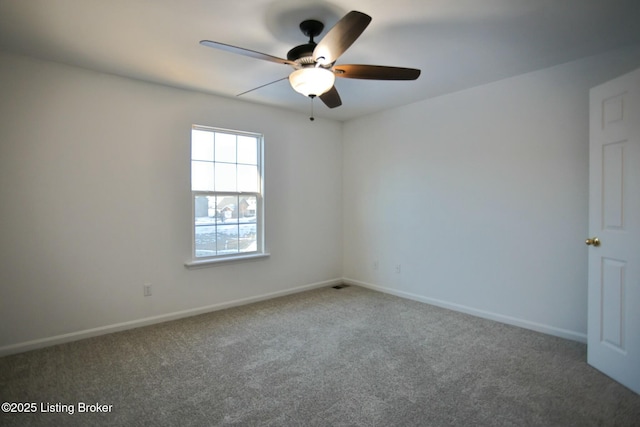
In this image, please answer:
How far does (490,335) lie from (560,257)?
0.94m

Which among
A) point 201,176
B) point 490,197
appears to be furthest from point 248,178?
point 490,197

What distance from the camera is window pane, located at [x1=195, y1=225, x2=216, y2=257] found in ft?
12.7

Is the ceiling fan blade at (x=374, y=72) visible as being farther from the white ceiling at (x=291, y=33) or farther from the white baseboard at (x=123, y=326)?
the white baseboard at (x=123, y=326)

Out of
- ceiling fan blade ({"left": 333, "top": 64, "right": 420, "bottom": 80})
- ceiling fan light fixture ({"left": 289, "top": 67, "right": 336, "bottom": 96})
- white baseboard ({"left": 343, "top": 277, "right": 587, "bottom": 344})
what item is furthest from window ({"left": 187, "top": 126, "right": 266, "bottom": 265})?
ceiling fan blade ({"left": 333, "top": 64, "right": 420, "bottom": 80})

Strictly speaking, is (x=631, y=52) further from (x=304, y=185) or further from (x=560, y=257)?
(x=304, y=185)

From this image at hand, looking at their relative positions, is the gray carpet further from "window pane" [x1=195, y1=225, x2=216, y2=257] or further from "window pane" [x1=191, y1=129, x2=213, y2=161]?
"window pane" [x1=191, y1=129, x2=213, y2=161]

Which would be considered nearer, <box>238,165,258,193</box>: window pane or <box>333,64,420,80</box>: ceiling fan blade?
<box>333,64,420,80</box>: ceiling fan blade

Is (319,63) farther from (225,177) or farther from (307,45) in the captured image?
(225,177)

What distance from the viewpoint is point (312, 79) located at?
219 centimetres

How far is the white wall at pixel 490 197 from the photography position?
3.02 meters

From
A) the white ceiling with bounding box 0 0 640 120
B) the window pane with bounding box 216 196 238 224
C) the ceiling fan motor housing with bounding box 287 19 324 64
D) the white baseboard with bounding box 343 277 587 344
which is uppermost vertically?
the white ceiling with bounding box 0 0 640 120

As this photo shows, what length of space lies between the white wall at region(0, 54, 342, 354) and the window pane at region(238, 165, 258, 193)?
0.58 feet

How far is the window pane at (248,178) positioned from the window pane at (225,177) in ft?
0.27

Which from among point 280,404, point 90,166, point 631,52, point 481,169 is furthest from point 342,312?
point 631,52
